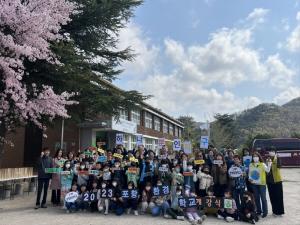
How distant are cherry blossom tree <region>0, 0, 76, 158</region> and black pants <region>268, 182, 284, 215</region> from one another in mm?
7833

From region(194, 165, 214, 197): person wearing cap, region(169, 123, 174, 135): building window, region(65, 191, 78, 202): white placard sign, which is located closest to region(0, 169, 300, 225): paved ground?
region(65, 191, 78, 202): white placard sign

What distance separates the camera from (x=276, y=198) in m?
10.9

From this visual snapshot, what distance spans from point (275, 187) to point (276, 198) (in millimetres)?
335

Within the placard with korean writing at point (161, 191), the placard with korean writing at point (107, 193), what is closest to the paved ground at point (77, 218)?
the placard with korean writing at point (107, 193)

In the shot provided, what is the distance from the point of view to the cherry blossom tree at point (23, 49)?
36.7 feet

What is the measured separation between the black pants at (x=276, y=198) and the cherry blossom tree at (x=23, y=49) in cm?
783

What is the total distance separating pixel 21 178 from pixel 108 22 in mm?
8592

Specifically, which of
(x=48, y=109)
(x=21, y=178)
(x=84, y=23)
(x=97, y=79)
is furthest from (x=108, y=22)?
(x=21, y=178)

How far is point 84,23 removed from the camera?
17281 mm

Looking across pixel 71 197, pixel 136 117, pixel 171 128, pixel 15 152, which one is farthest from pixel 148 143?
pixel 71 197

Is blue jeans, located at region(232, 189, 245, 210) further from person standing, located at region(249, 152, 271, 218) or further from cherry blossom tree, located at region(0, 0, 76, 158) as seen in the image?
cherry blossom tree, located at region(0, 0, 76, 158)

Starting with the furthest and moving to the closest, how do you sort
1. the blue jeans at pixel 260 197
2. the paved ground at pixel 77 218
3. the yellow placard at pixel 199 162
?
the yellow placard at pixel 199 162, the blue jeans at pixel 260 197, the paved ground at pixel 77 218

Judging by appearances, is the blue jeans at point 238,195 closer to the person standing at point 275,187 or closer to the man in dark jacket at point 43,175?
the person standing at point 275,187

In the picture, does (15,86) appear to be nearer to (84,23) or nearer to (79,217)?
(79,217)
